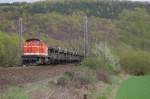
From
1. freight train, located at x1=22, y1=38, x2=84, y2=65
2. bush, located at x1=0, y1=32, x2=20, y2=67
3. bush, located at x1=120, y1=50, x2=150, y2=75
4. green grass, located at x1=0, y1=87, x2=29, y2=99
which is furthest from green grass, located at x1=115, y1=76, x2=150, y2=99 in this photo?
bush, located at x1=120, y1=50, x2=150, y2=75

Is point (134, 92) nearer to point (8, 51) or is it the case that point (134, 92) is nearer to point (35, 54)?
point (35, 54)

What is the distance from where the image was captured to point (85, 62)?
46062 mm

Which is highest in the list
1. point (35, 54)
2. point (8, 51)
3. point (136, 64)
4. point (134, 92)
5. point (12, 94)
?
point (12, 94)

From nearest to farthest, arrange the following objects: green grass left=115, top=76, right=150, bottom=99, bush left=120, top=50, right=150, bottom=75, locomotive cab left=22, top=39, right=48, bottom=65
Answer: green grass left=115, top=76, right=150, bottom=99, locomotive cab left=22, top=39, right=48, bottom=65, bush left=120, top=50, right=150, bottom=75

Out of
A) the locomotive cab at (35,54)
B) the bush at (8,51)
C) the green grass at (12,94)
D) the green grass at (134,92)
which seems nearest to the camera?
the green grass at (12,94)

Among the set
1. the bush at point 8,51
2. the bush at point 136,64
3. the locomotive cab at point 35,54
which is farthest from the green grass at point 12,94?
the bush at point 136,64

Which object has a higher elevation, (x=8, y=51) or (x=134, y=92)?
(x=8, y=51)

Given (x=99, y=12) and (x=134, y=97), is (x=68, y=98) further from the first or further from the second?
(x=99, y=12)

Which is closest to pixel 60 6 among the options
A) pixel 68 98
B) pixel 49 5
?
pixel 49 5

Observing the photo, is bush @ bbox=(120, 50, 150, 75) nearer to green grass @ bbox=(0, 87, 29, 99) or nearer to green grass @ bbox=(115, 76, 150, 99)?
green grass @ bbox=(115, 76, 150, 99)

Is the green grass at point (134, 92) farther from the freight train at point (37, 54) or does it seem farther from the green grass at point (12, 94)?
the green grass at point (12, 94)

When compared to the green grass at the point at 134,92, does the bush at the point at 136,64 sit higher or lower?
lower

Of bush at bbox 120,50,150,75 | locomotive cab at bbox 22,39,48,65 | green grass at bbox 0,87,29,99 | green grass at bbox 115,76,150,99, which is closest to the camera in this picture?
green grass at bbox 0,87,29,99

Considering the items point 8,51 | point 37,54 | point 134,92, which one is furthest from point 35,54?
point 8,51
